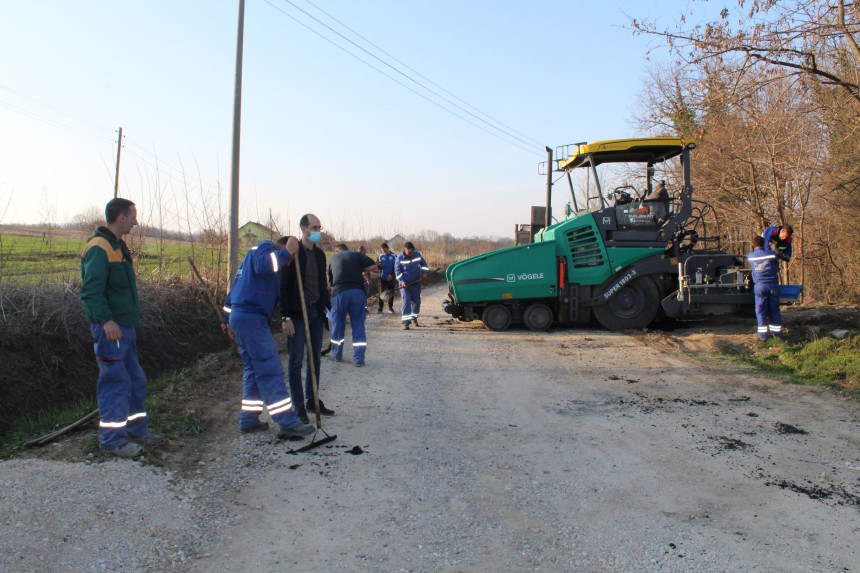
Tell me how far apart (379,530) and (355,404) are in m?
2.80

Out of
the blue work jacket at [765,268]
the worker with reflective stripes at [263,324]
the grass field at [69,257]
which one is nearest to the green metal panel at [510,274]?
the blue work jacket at [765,268]

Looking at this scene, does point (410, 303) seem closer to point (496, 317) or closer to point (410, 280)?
point (410, 280)

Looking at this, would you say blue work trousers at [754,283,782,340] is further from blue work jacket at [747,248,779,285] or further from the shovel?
the shovel

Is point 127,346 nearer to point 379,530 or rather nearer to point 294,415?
point 294,415

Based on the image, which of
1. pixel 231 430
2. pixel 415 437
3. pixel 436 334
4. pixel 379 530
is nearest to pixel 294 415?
pixel 231 430

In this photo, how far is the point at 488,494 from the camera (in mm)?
3963

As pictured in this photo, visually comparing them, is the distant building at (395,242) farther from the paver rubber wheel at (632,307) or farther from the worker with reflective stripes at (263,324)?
the worker with reflective stripes at (263,324)

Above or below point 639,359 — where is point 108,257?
above

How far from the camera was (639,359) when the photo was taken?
8555 millimetres

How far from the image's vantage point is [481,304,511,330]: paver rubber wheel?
1145 cm

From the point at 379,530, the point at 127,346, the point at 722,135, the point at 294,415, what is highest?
the point at 722,135

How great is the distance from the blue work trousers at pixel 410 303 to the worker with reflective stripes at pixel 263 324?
265 inches

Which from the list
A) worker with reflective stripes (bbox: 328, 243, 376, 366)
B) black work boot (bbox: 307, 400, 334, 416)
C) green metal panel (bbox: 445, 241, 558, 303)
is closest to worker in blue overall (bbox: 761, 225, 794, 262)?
green metal panel (bbox: 445, 241, 558, 303)

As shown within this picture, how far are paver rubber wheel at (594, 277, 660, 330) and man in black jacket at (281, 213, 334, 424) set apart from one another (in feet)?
22.6
